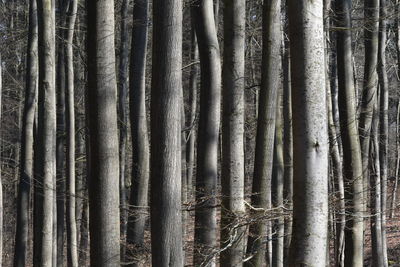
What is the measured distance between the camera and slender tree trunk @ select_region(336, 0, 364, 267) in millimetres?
9883

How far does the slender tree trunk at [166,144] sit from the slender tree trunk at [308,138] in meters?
1.80

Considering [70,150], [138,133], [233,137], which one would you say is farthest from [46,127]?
[233,137]

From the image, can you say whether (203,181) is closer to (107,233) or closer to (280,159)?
(107,233)

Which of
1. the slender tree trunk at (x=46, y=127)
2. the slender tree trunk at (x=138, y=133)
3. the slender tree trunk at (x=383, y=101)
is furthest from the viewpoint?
the slender tree trunk at (x=383, y=101)

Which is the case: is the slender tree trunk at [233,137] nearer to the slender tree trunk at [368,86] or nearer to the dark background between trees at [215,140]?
the dark background between trees at [215,140]

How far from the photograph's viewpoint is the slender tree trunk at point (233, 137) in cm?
862

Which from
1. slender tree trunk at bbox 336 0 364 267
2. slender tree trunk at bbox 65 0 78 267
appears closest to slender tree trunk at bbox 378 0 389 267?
slender tree trunk at bbox 336 0 364 267

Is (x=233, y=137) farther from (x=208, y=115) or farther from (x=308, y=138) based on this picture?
(x=308, y=138)

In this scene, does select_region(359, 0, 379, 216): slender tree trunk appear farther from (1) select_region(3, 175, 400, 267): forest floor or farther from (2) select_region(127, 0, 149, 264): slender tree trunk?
(1) select_region(3, 175, 400, 267): forest floor

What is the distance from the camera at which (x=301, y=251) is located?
5.51m

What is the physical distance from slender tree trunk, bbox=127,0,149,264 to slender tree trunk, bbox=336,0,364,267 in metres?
3.39

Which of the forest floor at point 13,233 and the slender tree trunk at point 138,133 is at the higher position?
the slender tree trunk at point 138,133

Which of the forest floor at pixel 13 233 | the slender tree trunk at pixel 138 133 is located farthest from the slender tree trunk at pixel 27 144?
the forest floor at pixel 13 233

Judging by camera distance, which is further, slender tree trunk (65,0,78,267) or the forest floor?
the forest floor
